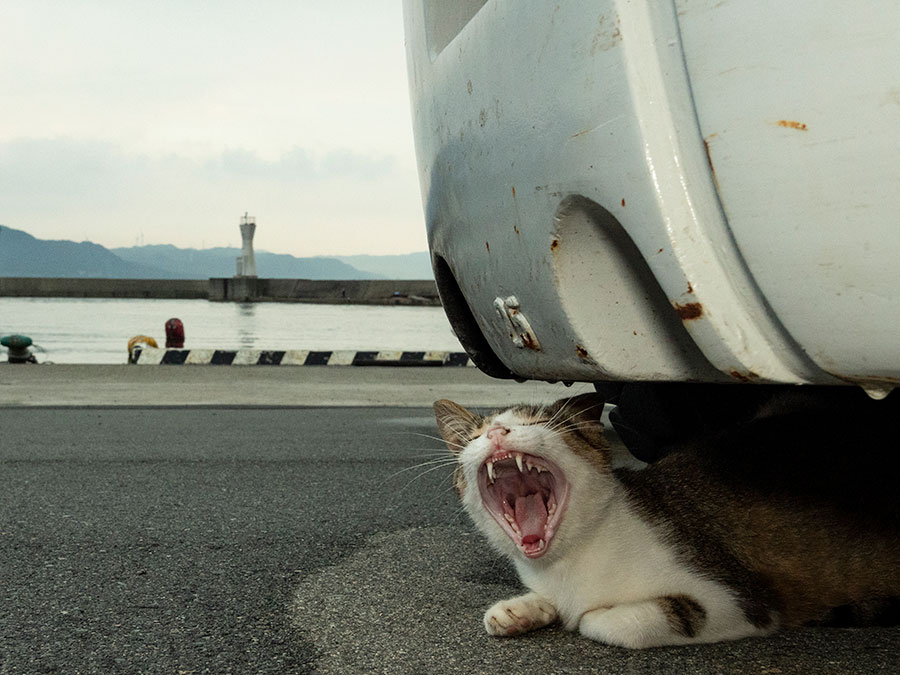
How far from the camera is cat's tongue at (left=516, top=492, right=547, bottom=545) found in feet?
6.49

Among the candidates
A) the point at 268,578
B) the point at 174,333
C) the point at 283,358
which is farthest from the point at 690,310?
the point at 174,333

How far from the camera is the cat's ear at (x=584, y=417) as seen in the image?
6.91 ft

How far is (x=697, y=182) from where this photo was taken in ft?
4.24

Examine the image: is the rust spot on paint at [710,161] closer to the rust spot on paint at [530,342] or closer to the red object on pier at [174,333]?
the rust spot on paint at [530,342]

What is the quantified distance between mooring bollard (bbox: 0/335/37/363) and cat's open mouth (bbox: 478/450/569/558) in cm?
1049

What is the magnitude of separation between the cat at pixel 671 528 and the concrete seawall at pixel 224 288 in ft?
233

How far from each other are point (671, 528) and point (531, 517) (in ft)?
1.04

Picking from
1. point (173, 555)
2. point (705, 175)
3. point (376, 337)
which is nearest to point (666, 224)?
point (705, 175)

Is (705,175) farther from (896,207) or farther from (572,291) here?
(572,291)

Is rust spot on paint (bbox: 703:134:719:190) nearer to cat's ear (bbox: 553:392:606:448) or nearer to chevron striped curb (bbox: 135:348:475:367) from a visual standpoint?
cat's ear (bbox: 553:392:606:448)

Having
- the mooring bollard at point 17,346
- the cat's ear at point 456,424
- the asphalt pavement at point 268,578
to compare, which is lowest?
the asphalt pavement at point 268,578

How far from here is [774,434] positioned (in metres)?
2.29

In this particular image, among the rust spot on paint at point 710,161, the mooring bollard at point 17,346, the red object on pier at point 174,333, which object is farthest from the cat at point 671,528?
the red object on pier at point 174,333

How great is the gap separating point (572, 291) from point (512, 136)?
0.30m
